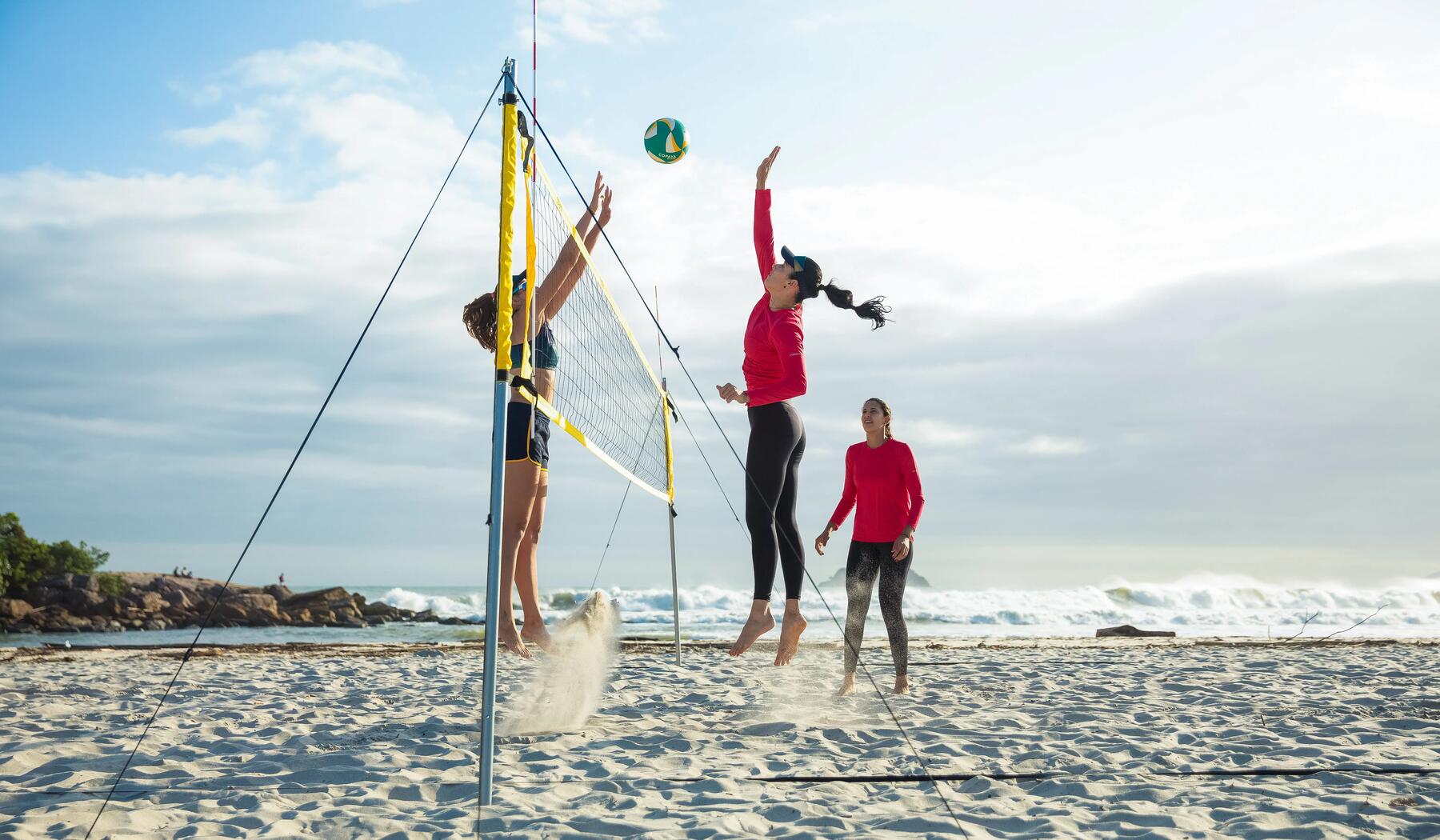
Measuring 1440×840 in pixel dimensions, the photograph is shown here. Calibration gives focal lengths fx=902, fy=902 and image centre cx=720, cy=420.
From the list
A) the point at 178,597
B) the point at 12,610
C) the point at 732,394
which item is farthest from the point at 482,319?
the point at 178,597

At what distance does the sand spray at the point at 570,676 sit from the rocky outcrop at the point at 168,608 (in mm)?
14983

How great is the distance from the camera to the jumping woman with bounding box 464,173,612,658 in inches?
151

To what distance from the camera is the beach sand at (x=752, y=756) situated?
8.23ft

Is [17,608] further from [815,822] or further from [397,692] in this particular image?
[815,822]

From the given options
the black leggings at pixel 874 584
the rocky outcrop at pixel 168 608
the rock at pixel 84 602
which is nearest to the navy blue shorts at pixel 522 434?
the black leggings at pixel 874 584

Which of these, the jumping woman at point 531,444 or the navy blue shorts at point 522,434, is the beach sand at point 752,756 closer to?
the jumping woman at point 531,444

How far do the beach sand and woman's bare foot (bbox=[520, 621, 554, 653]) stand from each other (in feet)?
1.29

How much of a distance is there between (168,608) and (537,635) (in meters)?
18.1

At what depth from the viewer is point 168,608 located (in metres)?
18.5

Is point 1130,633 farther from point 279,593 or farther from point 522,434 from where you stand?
point 279,593

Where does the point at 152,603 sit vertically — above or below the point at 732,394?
below

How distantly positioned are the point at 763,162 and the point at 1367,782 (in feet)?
10.7

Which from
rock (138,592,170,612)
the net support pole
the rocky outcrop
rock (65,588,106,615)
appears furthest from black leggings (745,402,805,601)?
rock (65,588,106,615)

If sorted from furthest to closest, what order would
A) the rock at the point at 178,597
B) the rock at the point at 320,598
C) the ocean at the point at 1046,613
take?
the rock at the point at 320,598 < the rock at the point at 178,597 < the ocean at the point at 1046,613
